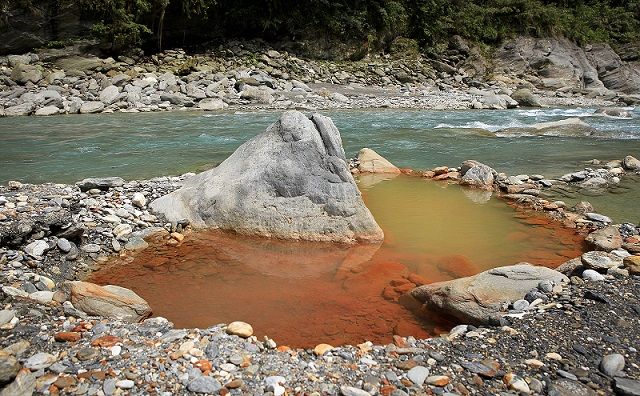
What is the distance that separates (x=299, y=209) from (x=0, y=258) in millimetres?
3136

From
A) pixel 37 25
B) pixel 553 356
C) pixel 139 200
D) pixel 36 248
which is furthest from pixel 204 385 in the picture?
pixel 37 25

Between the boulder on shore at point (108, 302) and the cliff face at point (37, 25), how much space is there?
2577cm

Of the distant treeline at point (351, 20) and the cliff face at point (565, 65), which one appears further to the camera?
the cliff face at point (565, 65)

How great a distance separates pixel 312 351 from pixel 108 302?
177cm

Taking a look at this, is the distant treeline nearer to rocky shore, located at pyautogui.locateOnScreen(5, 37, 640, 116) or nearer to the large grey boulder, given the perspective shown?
rocky shore, located at pyautogui.locateOnScreen(5, 37, 640, 116)

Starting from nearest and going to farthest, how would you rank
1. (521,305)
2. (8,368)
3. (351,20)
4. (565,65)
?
(8,368), (521,305), (351,20), (565,65)

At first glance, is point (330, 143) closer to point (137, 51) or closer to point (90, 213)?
point (90, 213)

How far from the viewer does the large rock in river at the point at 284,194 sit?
5586mm

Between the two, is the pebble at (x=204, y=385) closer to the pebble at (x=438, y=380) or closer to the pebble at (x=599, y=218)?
the pebble at (x=438, y=380)

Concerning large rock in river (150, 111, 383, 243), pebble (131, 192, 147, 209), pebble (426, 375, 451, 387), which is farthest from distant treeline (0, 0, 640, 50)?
pebble (426, 375, 451, 387)

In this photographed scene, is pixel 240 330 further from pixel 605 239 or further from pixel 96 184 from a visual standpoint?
pixel 605 239

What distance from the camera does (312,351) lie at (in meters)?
3.18

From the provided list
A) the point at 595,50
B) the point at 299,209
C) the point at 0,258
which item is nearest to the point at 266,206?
the point at 299,209

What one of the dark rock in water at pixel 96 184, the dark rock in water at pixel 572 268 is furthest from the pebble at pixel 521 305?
the dark rock in water at pixel 96 184
